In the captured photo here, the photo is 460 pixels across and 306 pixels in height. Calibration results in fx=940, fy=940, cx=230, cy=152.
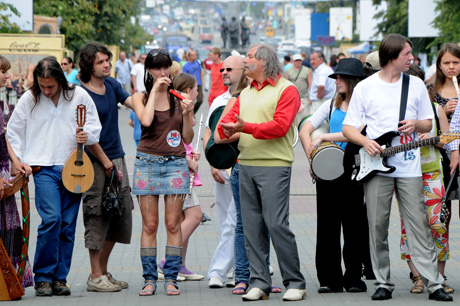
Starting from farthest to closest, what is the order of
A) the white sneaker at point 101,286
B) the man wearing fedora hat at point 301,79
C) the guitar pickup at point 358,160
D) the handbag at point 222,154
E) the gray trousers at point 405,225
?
1. the man wearing fedora hat at point 301,79
2. the white sneaker at point 101,286
3. the handbag at point 222,154
4. the guitar pickup at point 358,160
5. the gray trousers at point 405,225

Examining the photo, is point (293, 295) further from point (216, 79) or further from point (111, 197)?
point (216, 79)

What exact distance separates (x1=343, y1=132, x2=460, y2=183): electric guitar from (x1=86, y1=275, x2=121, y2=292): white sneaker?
209 cm

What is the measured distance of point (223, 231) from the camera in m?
7.86

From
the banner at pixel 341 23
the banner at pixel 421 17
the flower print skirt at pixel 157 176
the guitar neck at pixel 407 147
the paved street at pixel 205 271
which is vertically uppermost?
the banner at pixel 341 23

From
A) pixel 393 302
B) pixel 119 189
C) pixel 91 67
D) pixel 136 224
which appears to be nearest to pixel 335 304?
pixel 393 302

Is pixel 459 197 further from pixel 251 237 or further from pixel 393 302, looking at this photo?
pixel 251 237

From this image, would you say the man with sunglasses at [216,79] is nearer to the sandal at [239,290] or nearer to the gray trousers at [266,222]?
the sandal at [239,290]

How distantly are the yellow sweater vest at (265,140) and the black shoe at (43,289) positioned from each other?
1.80m

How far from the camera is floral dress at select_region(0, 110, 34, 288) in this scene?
7.12 metres

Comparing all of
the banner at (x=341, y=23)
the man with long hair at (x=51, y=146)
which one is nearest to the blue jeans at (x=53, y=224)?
the man with long hair at (x=51, y=146)

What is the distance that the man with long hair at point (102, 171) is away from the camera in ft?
24.4

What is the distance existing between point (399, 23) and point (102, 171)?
2494 centimetres

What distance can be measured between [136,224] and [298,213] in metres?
2.10

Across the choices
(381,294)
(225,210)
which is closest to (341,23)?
(225,210)
